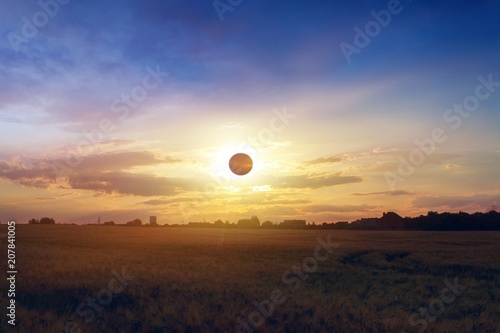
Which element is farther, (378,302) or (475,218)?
(475,218)

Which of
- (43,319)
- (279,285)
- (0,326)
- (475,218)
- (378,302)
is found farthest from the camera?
(475,218)

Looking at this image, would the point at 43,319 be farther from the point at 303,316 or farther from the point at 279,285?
the point at 279,285

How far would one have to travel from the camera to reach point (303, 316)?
369 inches

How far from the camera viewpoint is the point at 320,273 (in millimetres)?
18453

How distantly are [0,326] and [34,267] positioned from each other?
8.30 m

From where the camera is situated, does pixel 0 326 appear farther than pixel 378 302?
No

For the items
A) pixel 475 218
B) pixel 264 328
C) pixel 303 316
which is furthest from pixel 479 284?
pixel 475 218

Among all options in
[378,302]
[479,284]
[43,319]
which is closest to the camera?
[43,319]

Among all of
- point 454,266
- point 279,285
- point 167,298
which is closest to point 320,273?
point 279,285

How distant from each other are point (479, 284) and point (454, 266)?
17.1 ft

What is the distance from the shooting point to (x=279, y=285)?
14391 mm

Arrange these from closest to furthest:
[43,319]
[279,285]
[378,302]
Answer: [43,319] < [378,302] < [279,285]

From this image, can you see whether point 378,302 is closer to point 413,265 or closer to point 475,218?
point 413,265

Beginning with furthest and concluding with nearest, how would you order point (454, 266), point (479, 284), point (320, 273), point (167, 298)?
point (454, 266), point (320, 273), point (479, 284), point (167, 298)
